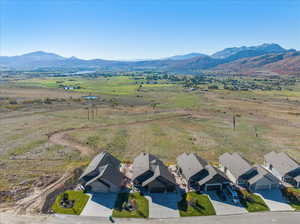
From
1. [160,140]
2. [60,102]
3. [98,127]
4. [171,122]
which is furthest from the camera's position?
[60,102]

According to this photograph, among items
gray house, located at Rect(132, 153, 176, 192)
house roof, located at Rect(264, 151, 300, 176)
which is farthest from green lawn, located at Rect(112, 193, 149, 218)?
house roof, located at Rect(264, 151, 300, 176)

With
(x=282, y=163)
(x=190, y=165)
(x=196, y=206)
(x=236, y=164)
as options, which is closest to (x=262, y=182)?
(x=236, y=164)

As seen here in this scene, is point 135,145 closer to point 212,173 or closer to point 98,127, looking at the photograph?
point 98,127

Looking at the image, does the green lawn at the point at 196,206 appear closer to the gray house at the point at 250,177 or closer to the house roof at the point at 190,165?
the house roof at the point at 190,165

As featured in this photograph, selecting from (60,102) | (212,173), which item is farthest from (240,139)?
(60,102)

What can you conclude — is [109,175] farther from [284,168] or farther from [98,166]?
[284,168]

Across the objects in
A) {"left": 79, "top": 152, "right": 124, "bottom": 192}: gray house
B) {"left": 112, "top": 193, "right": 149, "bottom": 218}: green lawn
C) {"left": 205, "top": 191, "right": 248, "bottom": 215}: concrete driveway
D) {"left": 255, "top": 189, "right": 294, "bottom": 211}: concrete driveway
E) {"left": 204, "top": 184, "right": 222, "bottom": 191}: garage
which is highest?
{"left": 79, "top": 152, "right": 124, "bottom": 192}: gray house

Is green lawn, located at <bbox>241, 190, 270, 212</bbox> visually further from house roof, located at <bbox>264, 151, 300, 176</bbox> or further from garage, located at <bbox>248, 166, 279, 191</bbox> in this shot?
house roof, located at <bbox>264, 151, 300, 176</bbox>
